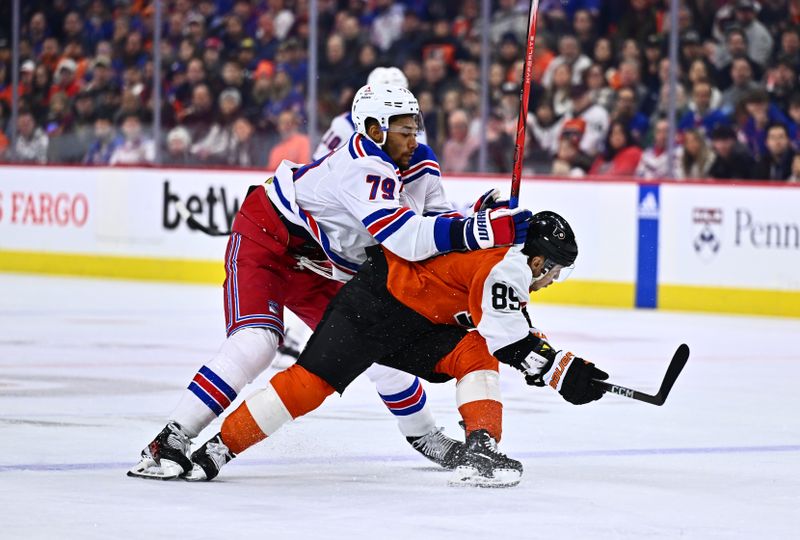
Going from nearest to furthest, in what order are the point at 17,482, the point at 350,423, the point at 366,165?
the point at 17,482, the point at 366,165, the point at 350,423

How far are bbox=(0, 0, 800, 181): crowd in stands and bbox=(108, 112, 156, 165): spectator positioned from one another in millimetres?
12

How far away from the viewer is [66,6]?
13.8 m

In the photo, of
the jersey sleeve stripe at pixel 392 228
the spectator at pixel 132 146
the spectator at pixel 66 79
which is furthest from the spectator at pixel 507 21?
the jersey sleeve stripe at pixel 392 228

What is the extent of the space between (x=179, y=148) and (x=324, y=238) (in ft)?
27.5

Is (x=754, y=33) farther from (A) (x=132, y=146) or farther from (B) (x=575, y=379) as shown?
(B) (x=575, y=379)

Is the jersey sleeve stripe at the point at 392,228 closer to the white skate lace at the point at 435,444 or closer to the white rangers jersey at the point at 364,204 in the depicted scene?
the white rangers jersey at the point at 364,204

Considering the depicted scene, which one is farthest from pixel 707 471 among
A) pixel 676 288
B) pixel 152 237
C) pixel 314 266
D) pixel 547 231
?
pixel 152 237

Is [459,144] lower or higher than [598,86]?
lower

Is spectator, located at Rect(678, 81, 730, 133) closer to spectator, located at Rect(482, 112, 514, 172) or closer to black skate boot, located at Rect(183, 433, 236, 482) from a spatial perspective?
spectator, located at Rect(482, 112, 514, 172)

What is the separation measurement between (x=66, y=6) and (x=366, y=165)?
957cm

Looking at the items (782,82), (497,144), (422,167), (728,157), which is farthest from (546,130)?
(422,167)

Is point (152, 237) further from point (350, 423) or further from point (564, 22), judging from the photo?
point (350, 423)

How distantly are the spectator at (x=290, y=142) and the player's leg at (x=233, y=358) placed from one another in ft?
24.3

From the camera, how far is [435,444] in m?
4.99
